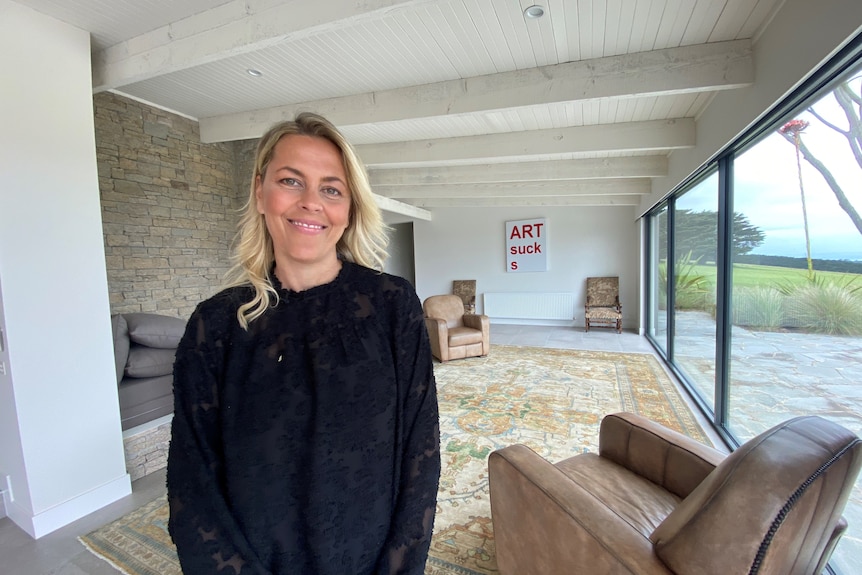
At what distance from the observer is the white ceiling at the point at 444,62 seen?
1.92m

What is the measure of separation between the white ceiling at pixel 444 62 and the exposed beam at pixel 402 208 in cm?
259

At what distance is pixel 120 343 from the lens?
2527mm

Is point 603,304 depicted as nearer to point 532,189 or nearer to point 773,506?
point 532,189

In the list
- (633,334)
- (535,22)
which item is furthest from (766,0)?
(633,334)

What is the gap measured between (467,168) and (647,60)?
294 cm

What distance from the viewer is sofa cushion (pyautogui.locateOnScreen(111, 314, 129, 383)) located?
8.18ft

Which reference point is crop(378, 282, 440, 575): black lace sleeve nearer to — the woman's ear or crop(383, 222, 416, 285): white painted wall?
the woman's ear

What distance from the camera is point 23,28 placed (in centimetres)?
187

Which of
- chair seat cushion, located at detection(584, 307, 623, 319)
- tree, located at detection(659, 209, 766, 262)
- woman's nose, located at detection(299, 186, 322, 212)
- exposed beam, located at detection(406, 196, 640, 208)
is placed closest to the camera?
woman's nose, located at detection(299, 186, 322, 212)

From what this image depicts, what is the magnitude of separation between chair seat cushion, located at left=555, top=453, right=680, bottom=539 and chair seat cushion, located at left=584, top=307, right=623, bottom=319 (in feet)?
18.1

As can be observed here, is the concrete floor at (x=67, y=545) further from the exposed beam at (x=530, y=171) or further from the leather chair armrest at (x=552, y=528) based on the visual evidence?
the exposed beam at (x=530, y=171)

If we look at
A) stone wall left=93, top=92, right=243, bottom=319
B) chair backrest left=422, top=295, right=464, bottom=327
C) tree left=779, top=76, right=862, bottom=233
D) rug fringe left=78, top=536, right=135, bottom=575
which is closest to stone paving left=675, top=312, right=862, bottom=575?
tree left=779, top=76, right=862, bottom=233

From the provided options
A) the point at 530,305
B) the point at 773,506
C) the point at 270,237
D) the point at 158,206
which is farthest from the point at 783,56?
the point at 530,305

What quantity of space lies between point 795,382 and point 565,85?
2.22m
